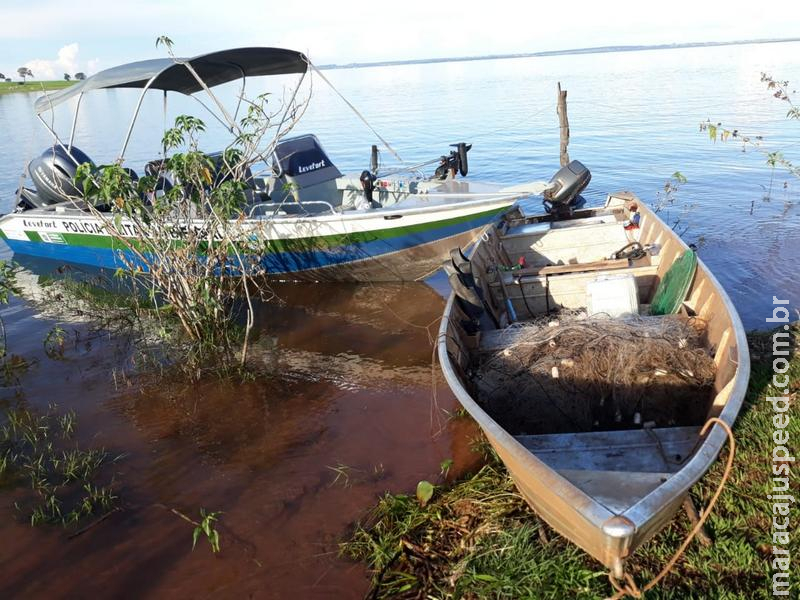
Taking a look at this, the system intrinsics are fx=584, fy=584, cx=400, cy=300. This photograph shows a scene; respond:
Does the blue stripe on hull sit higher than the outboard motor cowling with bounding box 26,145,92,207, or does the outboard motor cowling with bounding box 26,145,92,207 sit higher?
the outboard motor cowling with bounding box 26,145,92,207

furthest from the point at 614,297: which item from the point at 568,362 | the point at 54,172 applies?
the point at 54,172

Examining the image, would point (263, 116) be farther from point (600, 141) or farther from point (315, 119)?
point (315, 119)

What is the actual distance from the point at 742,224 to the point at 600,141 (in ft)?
35.8

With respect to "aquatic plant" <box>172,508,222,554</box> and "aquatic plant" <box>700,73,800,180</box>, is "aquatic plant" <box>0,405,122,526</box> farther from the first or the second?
"aquatic plant" <box>700,73,800,180</box>

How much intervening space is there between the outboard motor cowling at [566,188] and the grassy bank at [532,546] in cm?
484

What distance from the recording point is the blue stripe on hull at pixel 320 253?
799 centimetres

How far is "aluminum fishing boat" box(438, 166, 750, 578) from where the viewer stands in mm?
2658

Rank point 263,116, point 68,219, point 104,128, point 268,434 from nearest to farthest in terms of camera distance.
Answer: point 268,434 < point 263,116 < point 68,219 < point 104,128

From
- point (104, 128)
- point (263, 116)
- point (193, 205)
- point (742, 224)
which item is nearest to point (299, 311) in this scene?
point (193, 205)

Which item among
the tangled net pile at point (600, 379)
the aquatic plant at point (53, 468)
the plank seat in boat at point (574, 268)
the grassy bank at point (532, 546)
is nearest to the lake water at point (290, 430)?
the aquatic plant at point (53, 468)

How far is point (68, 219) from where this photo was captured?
9.57 m

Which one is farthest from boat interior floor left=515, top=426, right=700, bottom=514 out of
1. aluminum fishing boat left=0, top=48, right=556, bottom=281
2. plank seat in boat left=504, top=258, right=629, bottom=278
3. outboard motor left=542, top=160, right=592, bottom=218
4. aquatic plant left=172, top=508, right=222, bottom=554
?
outboard motor left=542, top=160, right=592, bottom=218

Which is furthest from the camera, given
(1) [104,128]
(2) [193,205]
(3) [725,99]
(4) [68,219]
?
(1) [104,128]

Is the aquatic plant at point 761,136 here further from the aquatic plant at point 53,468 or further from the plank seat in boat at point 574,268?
the aquatic plant at point 53,468
